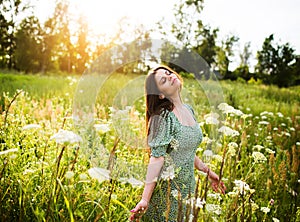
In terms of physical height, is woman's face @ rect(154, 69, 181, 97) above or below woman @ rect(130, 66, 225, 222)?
above

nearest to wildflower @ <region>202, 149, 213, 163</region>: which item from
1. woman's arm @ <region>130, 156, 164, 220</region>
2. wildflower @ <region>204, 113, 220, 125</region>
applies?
wildflower @ <region>204, 113, 220, 125</region>

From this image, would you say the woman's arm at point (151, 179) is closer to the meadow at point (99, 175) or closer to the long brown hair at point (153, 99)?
the meadow at point (99, 175)

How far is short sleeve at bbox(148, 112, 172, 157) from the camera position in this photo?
7.12 ft

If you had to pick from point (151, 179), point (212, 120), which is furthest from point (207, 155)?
point (151, 179)

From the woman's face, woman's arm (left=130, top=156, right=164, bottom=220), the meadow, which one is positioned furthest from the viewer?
the woman's face

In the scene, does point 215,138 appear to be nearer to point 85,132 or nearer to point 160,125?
point 85,132

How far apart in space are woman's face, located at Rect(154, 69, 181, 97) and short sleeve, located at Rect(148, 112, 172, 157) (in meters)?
0.17

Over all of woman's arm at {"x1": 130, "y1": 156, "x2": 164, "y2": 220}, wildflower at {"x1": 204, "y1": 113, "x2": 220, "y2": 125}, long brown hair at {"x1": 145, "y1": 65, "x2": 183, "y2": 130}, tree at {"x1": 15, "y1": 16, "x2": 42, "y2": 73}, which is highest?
tree at {"x1": 15, "y1": 16, "x2": 42, "y2": 73}

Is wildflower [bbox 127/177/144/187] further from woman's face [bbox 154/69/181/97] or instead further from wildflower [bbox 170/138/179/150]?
woman's face [bbox 154/69/181/97]

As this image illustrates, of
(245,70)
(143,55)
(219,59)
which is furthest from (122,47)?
(245,70)

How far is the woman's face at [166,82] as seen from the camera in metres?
2.36

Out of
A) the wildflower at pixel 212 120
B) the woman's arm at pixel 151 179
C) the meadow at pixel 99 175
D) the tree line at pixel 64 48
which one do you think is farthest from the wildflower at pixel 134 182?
the tree line at pixel 64 48

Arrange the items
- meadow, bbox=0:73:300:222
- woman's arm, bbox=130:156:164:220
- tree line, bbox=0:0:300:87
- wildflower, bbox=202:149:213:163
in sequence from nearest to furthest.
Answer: meadow, bbox=0:73:300:222 → woman's arm, bbox=130:156:164:220 → wildflower, bbox=202:149:213:163 → tree line, bbox=0:0:300:87

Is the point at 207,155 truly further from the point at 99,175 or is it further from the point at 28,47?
the point at 28,47
